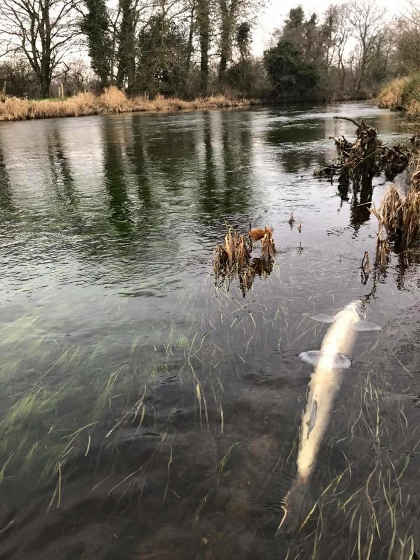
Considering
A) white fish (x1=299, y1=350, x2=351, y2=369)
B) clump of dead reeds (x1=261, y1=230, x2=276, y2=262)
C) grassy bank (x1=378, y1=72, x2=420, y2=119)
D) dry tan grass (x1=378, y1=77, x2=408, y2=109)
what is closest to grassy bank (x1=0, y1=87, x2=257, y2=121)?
dry tan grass (x1=378, y1=77, x2=408, y2=109)

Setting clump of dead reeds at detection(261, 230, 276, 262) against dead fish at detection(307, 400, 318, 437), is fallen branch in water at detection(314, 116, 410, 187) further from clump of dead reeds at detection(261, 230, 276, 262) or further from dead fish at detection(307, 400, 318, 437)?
dead fish at detection(307, 400, 318, 437)

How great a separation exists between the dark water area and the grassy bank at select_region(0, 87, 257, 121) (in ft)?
68.8

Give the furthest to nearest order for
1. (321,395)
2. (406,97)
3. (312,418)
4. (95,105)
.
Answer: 1. (95,105)
2. (406,97)
3. (321,395)
4. (312,418)

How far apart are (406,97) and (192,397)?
19.4 m

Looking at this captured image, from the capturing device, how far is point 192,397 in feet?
8.05

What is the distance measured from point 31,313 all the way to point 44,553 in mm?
1959

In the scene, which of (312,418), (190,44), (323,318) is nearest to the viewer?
(312,418)

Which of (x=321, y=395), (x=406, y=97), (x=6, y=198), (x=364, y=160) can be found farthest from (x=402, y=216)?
(x=406, y=97)

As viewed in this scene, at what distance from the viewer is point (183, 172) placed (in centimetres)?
855

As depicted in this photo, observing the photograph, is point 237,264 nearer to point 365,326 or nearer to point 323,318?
point 323,318

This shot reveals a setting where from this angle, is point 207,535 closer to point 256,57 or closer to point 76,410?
point 76,410

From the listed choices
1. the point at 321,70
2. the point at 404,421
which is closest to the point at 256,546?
the point at 404,421

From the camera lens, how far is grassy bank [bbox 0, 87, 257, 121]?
75.6 feet

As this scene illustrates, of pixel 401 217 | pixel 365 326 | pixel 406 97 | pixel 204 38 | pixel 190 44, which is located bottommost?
pixel 365 326
